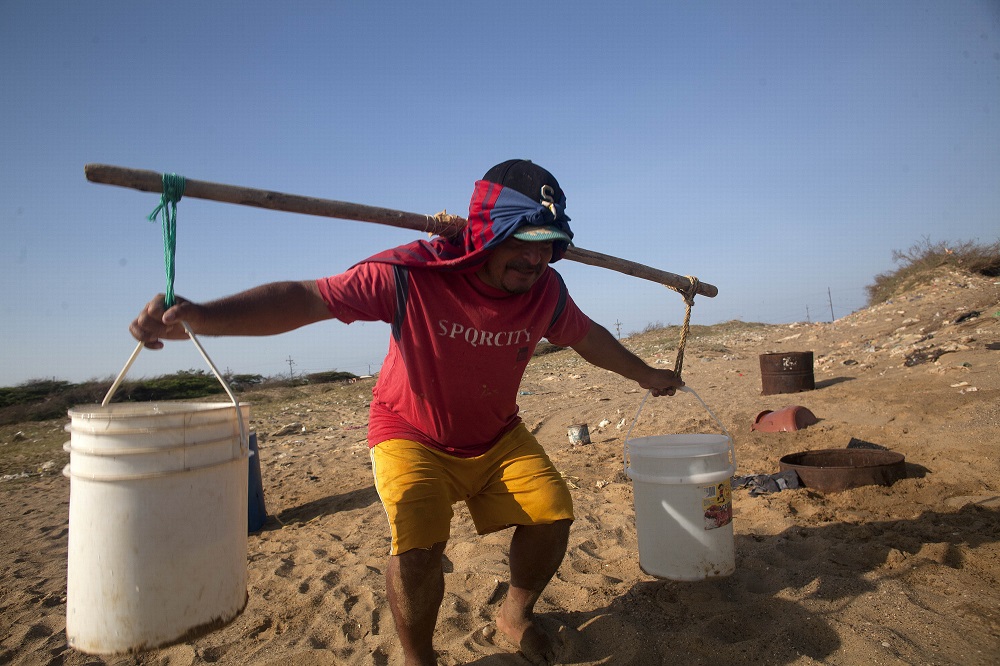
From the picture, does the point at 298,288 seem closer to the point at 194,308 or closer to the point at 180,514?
the point at 194,308

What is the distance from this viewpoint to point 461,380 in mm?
2549

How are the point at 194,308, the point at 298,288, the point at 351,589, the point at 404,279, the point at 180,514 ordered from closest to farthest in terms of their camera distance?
the point at 180,514 → the point at 194,308 → the point at 298,288 → the point at 404,279 → the point at 351,589

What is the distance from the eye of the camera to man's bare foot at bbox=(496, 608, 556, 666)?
8.21ft

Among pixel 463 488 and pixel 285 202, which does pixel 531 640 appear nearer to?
pixel 463 488

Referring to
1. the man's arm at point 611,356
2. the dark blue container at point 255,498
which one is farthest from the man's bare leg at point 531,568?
the dark blue container at point 255,498

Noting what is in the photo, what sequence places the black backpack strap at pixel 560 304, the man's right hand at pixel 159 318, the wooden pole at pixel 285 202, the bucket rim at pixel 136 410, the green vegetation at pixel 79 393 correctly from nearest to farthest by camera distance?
the bucket rim at pixel 136 410, the man's right hand at pixel 159 318, the wooden pole at pixel 285 202, the black backpack strap at pixel 560 304, the green vegetation at pixel 79 393

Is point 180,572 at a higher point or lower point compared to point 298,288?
lower

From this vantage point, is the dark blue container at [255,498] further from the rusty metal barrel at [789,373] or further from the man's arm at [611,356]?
the rusty metal barrel at [789,373]

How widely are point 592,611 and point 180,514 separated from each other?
6.19 feet

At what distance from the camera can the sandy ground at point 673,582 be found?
2539 millimetres

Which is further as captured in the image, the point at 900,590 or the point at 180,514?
the point at 900,590

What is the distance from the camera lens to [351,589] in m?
3.30

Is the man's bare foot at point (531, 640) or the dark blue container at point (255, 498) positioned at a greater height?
the dark blue container at point (255, 498)

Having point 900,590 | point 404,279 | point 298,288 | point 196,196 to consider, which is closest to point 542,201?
point 404,279
